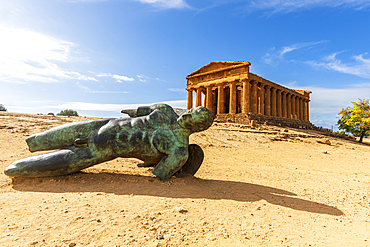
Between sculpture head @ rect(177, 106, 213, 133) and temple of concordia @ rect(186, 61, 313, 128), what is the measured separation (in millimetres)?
20379

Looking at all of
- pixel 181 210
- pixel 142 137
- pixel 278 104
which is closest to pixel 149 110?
pixel 142 137

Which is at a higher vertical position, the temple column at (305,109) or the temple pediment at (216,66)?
the temple pediment at (216,66)

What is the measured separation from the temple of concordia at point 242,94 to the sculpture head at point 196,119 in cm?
2038

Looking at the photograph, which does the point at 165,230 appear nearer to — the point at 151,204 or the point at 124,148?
the point at 151,204

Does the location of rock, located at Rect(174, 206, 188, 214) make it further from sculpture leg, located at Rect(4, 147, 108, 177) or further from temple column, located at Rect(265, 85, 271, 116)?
temple column, located at Rect(265, 85, 271, 116)

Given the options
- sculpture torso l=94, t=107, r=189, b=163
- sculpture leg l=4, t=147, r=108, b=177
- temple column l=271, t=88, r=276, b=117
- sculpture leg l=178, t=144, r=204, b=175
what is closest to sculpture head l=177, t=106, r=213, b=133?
sculpture torso l=94, t=107, r=189, b=163

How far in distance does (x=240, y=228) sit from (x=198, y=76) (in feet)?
97.7

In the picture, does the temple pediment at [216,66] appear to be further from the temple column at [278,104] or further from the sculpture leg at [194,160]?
the sculpture leg at [194,160]

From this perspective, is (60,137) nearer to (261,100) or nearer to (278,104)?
(261,100)

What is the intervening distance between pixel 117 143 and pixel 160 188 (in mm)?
1125

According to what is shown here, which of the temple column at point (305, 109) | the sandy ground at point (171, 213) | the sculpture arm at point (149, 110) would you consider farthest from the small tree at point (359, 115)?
the sculpture arm at point (149, 110)

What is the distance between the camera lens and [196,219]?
97.7 inches

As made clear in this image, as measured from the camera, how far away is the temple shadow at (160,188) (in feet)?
10.4

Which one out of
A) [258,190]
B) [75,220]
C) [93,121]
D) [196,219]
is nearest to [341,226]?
[258,190]
